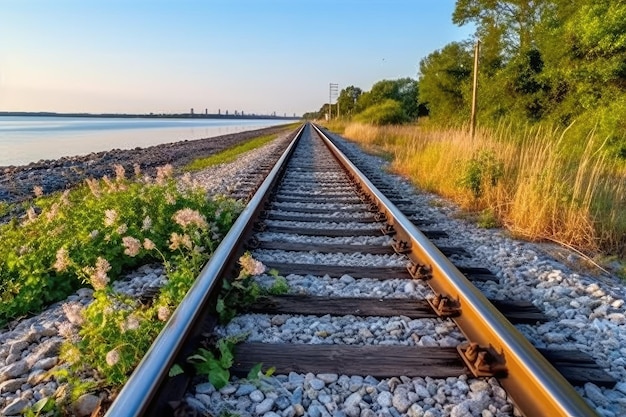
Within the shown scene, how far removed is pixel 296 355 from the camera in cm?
233

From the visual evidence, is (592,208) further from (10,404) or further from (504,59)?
(504,59)

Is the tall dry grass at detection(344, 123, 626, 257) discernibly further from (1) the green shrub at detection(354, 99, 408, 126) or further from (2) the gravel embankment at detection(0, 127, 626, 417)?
(1) the green shrub at detection(354, 99, 408, 126)

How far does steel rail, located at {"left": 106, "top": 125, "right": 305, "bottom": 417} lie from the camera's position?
5.52 feet

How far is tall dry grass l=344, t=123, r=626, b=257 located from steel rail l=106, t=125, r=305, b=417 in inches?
122

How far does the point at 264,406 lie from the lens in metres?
1.97

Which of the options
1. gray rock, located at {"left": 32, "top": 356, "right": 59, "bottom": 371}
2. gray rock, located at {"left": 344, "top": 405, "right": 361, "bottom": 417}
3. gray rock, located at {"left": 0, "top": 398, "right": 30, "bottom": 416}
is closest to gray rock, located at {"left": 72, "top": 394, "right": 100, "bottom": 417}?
gray rock, located at {"left": 0, "top": 398, "right": 30, "bottom": 416}

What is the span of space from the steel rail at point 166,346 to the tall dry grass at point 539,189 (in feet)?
10.2

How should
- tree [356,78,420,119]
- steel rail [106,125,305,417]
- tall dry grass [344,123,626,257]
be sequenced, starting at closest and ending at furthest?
steel rail [106,125,305,417] → tall dry grass [344,123,626,257] → tree [356,78,420,119]

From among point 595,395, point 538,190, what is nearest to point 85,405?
point 595,395

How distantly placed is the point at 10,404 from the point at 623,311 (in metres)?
3.31

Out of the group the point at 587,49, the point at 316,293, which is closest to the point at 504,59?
the point at 587,49

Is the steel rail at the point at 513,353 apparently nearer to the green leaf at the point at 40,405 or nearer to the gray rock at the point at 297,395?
the gray rock at the point at 297,395

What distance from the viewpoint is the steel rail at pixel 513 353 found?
70.0 inches

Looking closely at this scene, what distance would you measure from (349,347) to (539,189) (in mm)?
3372
